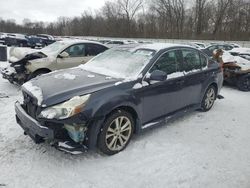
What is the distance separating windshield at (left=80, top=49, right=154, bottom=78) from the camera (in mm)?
4299

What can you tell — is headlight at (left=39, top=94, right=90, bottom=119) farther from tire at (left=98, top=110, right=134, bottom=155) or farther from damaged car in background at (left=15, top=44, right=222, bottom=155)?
tire at (left=98, top=110, right=134, bottom=155)

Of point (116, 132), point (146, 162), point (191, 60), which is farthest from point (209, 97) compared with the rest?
point (116, 132)

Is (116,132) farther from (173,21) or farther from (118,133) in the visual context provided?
(173,21)

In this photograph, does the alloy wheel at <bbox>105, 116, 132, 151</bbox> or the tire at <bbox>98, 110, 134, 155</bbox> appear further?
the alloy wheel at <bbox>105, 116, 132, 151</bbox>

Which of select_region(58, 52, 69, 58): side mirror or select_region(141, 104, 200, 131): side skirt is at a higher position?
select_region(58, 52, 69, 58): side mirror

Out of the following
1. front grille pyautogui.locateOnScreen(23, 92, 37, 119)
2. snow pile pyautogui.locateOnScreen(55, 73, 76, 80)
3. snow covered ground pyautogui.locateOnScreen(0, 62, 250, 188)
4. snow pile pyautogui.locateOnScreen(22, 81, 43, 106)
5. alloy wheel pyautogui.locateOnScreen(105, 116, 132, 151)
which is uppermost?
snow pile pyautogui.locateOnScreen(55, 73, 76, 80)

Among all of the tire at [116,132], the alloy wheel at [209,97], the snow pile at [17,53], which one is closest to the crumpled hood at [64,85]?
the tire at [116,132]

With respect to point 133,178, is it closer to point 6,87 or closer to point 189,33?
point 6,87

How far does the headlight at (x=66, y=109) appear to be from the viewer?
11.0 ft

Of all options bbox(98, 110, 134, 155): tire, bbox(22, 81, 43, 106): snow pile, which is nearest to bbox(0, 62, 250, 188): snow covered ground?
bbox(98, 110, 134, 155): tire

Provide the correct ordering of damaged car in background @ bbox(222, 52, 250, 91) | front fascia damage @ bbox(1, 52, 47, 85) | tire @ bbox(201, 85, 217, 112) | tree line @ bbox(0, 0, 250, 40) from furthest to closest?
tree line @ bbox(0, 0, 250, 40) < damaged car in background @ bbox(222, 52, 250, 91) < front fascia damage @ bbox(1, 52, 47, 85) < tire @ bbox(201, 85, 217, 112)

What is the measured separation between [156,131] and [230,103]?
3.32 meters

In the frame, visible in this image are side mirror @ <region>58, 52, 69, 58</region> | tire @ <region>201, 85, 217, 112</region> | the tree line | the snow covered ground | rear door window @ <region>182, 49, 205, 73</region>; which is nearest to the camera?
the snow covered ground

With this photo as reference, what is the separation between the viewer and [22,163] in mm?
3584
